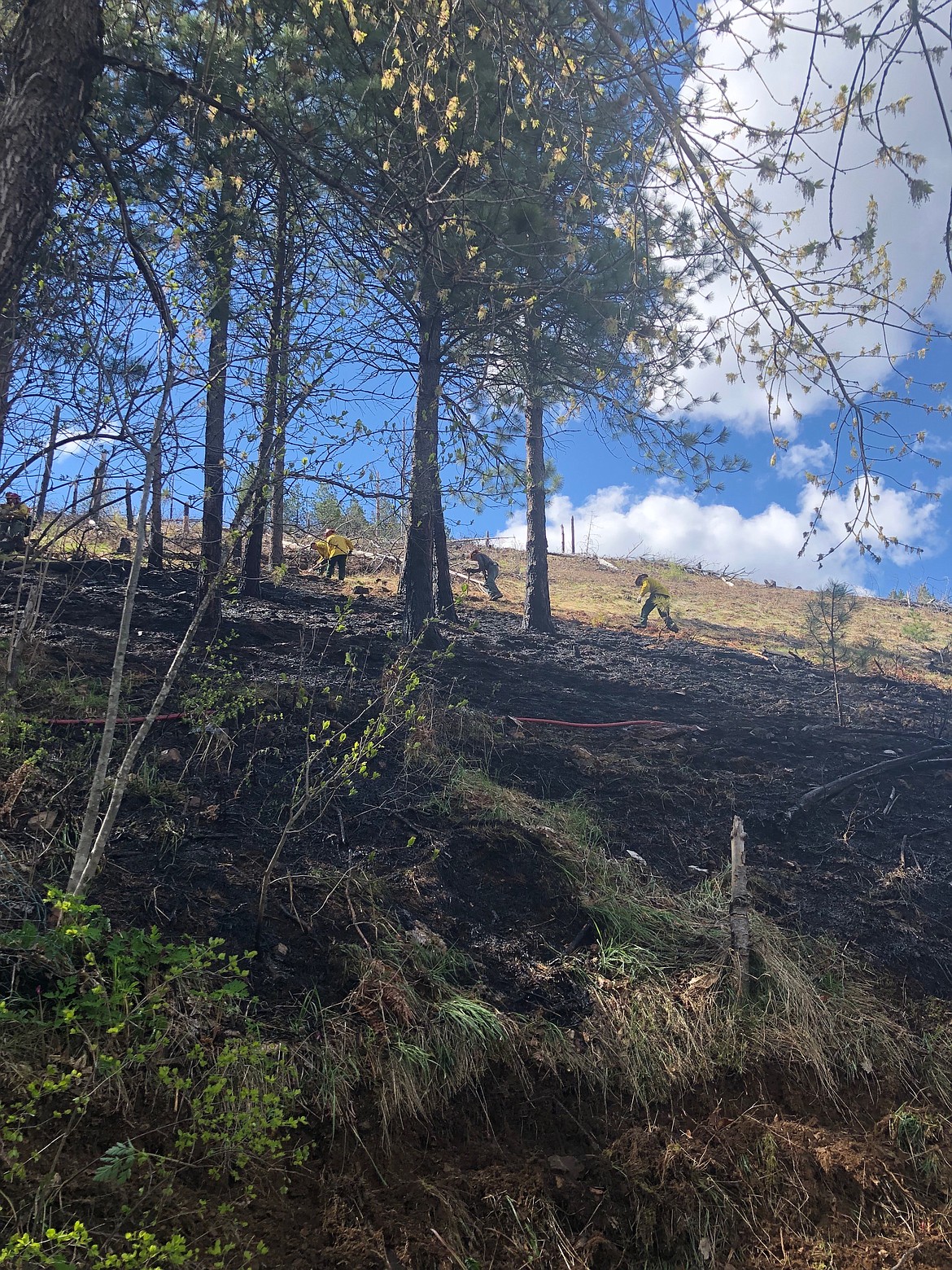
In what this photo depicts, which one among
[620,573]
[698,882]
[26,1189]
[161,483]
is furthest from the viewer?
[620,573]

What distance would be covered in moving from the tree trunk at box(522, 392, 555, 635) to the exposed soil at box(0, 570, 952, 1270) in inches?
153

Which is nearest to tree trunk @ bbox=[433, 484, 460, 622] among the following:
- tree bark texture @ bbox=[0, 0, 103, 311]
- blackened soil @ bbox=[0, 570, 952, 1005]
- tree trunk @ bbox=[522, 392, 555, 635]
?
blackened soil @ bbox=[0, 570, 952, 1005]

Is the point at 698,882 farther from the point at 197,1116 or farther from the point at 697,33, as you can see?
the point at 697,33

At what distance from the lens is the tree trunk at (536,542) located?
39.0 feet

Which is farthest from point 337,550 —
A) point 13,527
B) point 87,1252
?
point 87,1252

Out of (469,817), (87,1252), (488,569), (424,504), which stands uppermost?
(424,504)

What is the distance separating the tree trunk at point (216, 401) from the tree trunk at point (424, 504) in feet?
6.53

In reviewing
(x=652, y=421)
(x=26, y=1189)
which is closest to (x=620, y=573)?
(x=652, y=421)

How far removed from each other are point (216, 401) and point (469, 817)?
4.21 m

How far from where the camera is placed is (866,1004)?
12.1 ft

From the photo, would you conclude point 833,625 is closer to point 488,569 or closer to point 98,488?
point 488,569

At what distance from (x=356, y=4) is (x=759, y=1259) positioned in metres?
7.10

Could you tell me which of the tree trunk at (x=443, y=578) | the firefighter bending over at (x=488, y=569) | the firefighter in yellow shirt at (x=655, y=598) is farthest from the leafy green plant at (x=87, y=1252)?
the firefighter in yellow shirt at (x=655, y=598)

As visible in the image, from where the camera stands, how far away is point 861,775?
6.38m
